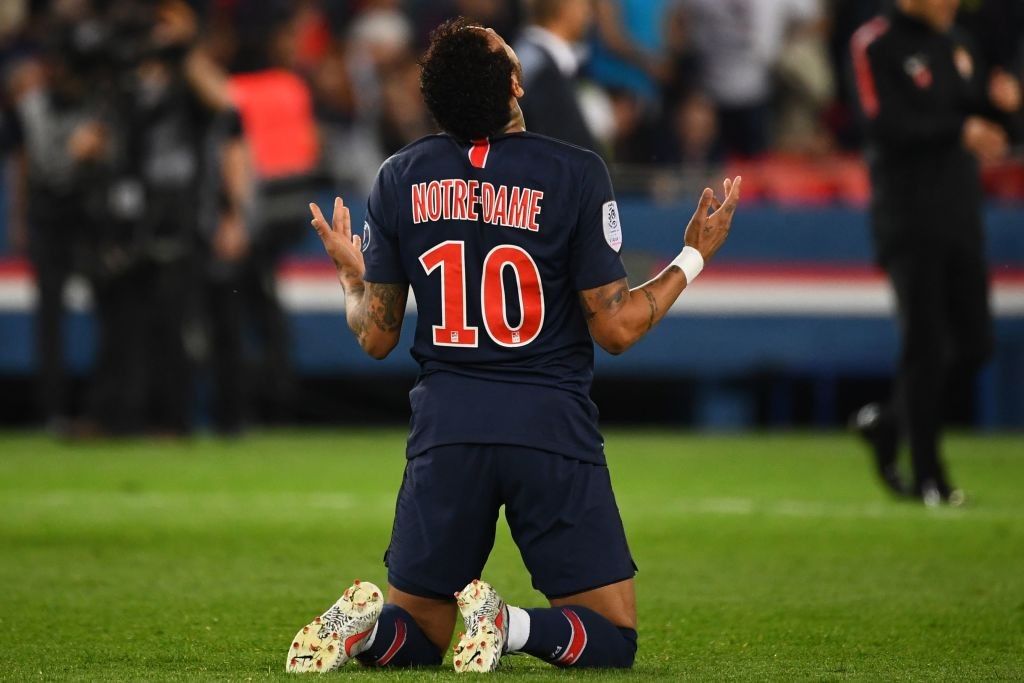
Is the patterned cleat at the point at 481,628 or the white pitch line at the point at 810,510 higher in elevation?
the patterned cleat at the point at 481,628

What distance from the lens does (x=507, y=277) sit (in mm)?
4594

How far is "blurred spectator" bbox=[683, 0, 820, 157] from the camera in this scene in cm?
1474

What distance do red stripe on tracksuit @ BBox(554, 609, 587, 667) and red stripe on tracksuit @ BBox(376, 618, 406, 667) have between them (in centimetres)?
38

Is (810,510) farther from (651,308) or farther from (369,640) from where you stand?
(369,640)

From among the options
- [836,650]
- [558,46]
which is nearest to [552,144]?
[836,650]

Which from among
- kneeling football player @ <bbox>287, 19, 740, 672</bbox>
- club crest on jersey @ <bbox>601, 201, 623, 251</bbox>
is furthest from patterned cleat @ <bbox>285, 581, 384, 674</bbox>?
club crest on jersey @ <bbox>601, 201, 623, 251</bbox>

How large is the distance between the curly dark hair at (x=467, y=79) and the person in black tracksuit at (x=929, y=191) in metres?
4.21

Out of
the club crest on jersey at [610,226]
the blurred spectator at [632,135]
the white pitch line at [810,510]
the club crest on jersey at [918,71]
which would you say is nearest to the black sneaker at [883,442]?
the white pitch line at [810,510]

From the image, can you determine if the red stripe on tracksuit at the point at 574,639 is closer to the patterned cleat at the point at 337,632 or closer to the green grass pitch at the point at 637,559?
the green grass pitch at the point at 637,559

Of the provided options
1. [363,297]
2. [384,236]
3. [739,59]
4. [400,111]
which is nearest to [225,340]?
[400,111]

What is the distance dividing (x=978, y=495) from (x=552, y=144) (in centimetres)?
529

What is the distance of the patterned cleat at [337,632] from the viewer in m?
4.45

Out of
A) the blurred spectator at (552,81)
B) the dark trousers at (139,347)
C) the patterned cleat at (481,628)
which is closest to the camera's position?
the patterned cleat at (481,628)

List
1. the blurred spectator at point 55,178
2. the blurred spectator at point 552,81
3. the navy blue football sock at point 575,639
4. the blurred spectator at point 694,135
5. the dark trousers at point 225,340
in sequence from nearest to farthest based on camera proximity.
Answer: the navy blue football sock at point 575,639 → the blurred spectator at point 552,81 → the dark trousers at point 225,340 → the blurred spectator at point 55,178 → the blurred spectator at point 694,135
